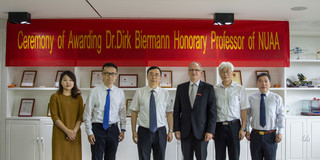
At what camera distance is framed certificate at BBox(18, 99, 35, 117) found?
4332mm

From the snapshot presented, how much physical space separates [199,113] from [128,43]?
192 centimetres

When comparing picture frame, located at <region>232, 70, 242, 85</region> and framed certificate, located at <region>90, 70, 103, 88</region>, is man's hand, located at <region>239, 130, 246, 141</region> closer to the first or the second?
picture frame, located at <region>232, 70, 242, 85</region>

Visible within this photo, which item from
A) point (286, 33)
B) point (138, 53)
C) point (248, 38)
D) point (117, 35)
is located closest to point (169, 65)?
point (138, 53)

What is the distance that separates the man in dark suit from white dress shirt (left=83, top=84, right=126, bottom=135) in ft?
2.24

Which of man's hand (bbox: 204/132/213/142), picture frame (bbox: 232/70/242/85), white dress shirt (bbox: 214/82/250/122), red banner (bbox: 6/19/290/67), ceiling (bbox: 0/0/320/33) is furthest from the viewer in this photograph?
picture frame (bbox: 232/70/242/85)

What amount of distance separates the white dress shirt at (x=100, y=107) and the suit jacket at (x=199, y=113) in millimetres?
714

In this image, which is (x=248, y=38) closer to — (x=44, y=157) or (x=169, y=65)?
(x=169, y=65)

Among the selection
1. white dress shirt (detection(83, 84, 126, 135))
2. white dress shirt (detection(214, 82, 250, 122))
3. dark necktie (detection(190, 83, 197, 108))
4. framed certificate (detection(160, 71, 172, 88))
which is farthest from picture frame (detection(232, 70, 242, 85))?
white dress shirt (detection(83, 84, 126, 135))

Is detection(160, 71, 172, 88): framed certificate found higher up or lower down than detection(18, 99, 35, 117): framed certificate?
higher up

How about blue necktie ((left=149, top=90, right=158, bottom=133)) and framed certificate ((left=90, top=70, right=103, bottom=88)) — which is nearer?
blue necktie ((left=149, top=90, right=158, bottom=133))

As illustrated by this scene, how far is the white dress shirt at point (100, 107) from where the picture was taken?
2.99m

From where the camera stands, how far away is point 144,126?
295 centimetres

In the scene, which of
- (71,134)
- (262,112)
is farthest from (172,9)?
(71,134)

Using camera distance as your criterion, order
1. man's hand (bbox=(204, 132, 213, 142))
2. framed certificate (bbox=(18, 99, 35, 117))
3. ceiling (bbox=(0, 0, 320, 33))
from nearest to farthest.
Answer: man's hand (bbox=(204, 132, 213, 142)) < ceiling (bbox=(0, 0, 320, 33)) < framed certificate (bbox=(18, 99, 35, 117))
